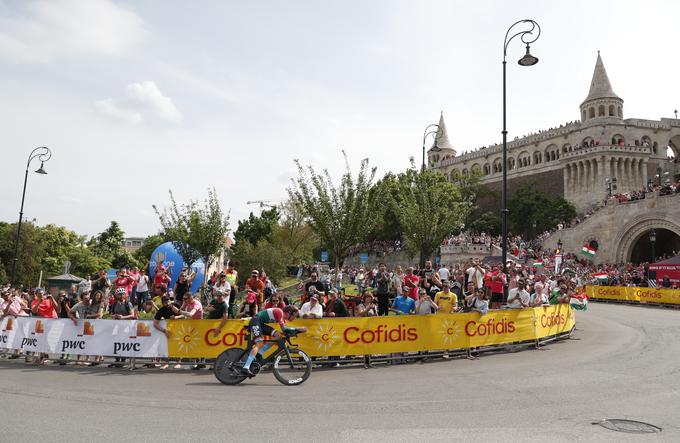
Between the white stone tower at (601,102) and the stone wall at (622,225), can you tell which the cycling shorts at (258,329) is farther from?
the white stone tower at (601,102)

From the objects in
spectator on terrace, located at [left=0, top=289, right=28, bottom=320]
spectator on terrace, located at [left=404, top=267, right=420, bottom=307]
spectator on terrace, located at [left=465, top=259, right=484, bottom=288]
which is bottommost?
spectator on terrace, located at [left=0, top=289, right=28, bottom=320]

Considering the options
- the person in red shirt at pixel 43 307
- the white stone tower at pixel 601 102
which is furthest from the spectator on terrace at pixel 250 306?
the white stone tower at pixel 601 102

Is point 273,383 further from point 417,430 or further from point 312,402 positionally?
point 417,430

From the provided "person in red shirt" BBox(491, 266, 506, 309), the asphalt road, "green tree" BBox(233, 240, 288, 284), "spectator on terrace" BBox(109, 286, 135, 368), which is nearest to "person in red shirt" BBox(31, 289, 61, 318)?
the asphalt road

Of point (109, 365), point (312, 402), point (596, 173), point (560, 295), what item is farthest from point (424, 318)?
point (596, 173)

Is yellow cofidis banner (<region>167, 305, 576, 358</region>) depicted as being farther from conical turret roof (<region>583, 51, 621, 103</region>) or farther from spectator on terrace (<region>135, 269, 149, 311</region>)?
conical turret roof (<region>583, 51, 621, 103</region>)

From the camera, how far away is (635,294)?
91.9ft

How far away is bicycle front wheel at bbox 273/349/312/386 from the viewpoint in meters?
8.59

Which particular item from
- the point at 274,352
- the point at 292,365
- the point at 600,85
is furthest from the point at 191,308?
the point at 600,85

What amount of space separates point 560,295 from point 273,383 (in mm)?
10346

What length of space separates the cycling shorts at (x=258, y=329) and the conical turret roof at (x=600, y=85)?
76.1 meters

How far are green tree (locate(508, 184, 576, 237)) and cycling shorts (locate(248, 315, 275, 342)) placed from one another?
58535 mm

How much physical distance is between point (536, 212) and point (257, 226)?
36271mm

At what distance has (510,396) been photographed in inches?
297
